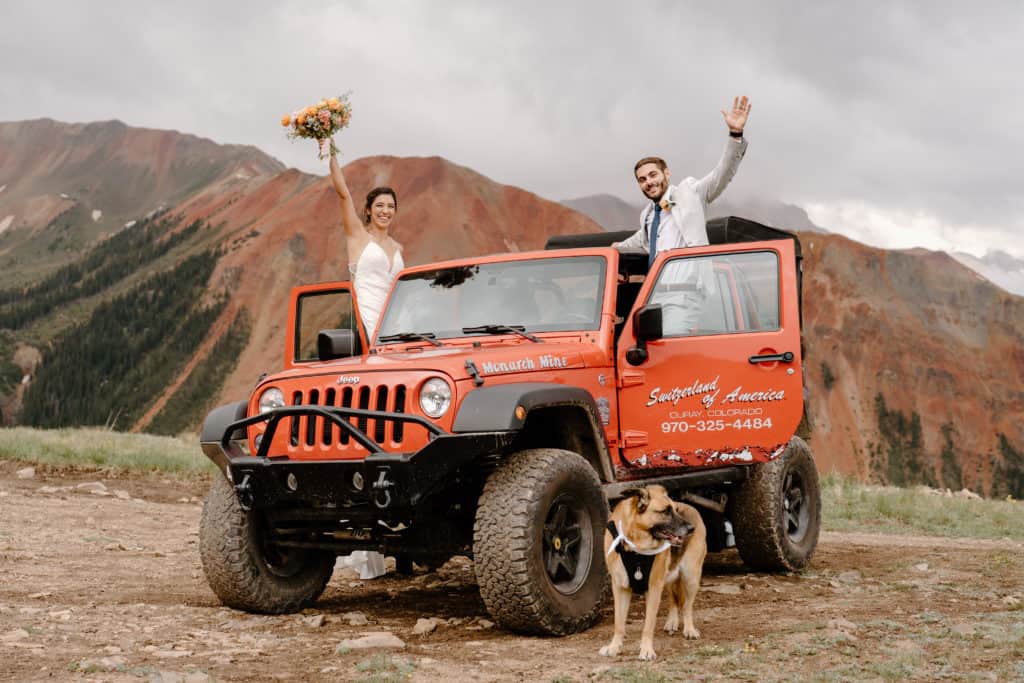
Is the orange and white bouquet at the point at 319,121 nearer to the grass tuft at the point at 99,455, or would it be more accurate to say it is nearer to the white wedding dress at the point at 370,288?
the white wedding dress at the point at 370,288

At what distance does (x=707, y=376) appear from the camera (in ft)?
21.4

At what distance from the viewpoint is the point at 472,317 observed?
666cm

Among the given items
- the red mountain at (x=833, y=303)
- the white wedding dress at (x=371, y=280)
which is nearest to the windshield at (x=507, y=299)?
the white wedding dress at (x=371, y=280)

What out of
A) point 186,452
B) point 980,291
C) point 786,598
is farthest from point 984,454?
point 786,598

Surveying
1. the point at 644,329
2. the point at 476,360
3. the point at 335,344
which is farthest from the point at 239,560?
the point at 644,329

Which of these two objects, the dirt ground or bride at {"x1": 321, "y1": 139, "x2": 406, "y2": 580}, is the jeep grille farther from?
bride at {"x1": 321, "y1": 139, "x2": 406, "y2": 580}

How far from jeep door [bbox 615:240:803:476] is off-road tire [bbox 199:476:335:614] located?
6.78 ft

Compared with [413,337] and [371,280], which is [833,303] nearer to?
[371,280]

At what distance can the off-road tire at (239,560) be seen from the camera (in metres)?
5.94

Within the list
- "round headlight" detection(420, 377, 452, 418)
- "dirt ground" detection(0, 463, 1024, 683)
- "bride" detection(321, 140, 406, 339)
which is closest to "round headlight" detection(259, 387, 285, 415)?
"round headlight" detection(420, 377, 452, 418)

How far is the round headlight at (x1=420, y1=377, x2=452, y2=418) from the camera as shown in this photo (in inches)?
209

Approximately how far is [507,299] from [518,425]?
1634 mm

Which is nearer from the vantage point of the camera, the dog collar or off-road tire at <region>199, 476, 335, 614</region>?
the dog collar

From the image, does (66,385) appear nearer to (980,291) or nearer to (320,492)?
→ (980,291)
